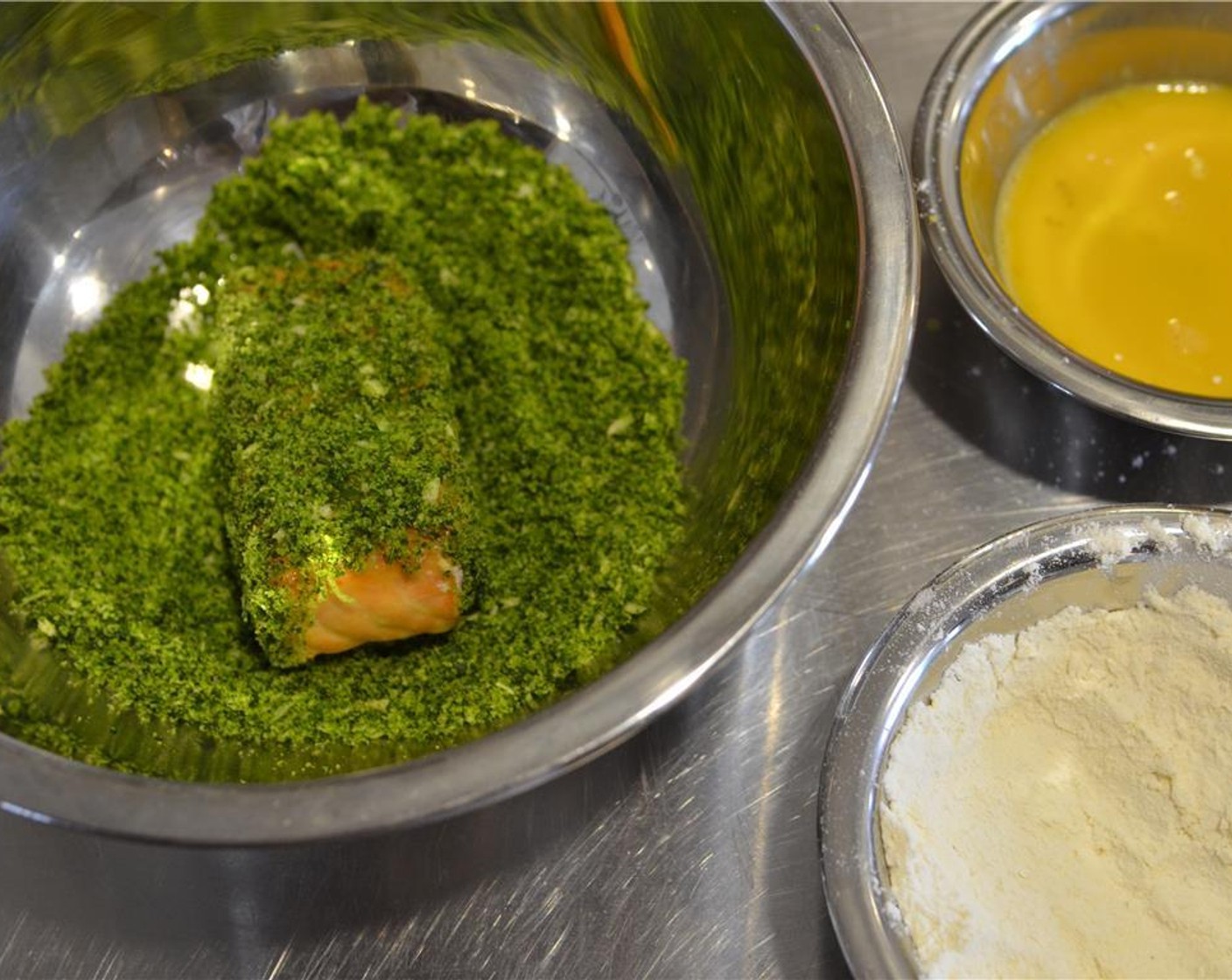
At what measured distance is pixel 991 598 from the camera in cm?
132

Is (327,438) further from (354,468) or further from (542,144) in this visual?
(542,144)

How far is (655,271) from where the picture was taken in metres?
1.65

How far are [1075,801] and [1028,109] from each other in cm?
98

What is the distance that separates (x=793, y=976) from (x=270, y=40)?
1.44 m

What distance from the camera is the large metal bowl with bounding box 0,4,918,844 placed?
1.05 meters

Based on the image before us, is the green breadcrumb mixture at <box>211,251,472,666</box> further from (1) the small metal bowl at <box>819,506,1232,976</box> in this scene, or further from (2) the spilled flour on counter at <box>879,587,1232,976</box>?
(2) the spilled flour on counter at <box>879,587,1232,976</box>

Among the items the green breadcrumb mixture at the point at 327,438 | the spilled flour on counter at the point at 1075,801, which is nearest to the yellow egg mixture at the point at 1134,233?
the spilled flour on counter at the point at 1075,801

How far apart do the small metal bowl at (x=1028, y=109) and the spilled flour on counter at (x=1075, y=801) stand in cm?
26

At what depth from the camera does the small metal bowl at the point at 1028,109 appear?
4.50 ft

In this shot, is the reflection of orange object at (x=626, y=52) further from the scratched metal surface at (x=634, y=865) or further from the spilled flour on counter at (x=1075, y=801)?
the spilled flour on counter at (x=1075, y=801)

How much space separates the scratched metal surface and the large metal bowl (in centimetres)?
23

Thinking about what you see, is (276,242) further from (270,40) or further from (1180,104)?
(1180,104)

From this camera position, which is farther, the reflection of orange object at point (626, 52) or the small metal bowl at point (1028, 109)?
the reflection of orange object at point (626, 52)

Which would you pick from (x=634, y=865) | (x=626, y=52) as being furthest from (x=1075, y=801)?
(x=626, y=52)
